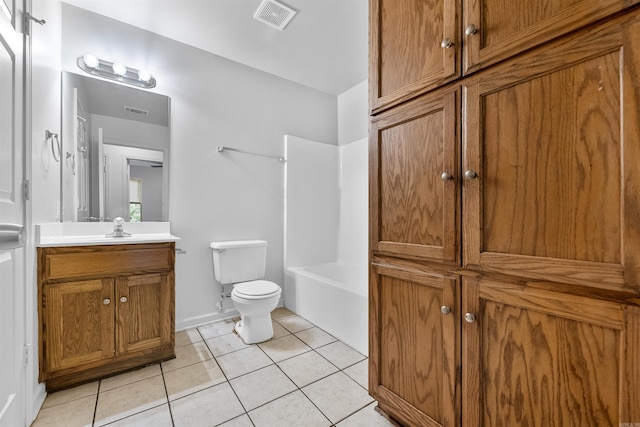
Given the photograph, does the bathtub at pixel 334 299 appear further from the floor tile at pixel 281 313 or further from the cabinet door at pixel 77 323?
the cabinet door at pixel 77 323

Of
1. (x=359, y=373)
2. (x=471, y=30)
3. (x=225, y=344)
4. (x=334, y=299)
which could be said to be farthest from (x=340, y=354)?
(x=471, y=30)

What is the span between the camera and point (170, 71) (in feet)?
7.45

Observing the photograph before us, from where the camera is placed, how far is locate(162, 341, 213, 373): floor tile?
177 centimetres

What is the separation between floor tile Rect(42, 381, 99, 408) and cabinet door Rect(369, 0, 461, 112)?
7.05 ft

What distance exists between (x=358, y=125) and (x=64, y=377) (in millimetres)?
3047

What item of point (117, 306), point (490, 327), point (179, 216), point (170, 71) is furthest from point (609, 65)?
point (170, 71)

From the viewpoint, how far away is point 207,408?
54.6 inches

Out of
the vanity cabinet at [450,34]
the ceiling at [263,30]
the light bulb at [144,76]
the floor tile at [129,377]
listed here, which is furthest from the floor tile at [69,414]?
the ceiling at [263,30]

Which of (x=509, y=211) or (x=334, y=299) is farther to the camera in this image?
(x=334, y=299)

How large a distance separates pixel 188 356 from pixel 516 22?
2.41 meters

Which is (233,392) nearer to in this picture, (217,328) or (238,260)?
(217,328)

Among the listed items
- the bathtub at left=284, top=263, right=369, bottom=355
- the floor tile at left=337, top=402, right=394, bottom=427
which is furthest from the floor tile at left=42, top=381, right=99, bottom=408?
the bathtub at left=284, top=263, right=369, bottom=355

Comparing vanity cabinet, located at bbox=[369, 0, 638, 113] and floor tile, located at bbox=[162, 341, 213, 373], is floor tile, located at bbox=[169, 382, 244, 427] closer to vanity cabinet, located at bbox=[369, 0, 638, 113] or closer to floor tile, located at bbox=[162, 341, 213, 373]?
floor tile, located at bbox=[162, 341, 213, 373]

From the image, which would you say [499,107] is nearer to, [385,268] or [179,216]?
[385,268]
